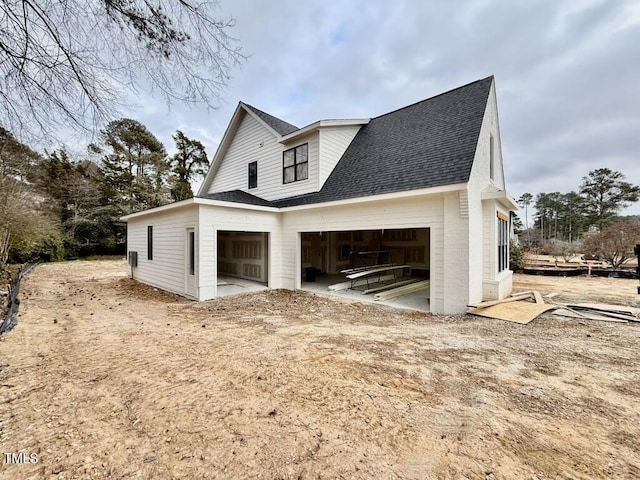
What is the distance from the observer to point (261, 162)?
12047mm

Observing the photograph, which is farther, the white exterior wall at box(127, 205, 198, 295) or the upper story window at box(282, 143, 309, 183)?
the upper story window at box(282, 143, 309, 183)

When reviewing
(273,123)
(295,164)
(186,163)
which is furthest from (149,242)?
(186,163)

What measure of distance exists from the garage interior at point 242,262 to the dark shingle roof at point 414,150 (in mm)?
2315

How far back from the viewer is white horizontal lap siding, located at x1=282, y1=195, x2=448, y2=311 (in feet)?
21.0

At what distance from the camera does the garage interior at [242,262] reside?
10000mm

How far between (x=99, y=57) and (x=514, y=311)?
27.9ft

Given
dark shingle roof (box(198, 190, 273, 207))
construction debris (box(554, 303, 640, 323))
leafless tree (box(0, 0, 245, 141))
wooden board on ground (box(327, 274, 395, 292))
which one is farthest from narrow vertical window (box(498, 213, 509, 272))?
leafless tree (box(0, 0, 245, 141))

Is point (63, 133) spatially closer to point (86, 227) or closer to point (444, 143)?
point (444, 143)

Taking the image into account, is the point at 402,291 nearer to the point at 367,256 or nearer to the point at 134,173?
the point at 367,256

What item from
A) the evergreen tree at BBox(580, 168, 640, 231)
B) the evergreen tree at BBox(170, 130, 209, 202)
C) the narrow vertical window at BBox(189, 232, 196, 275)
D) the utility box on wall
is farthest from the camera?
the evergreen tree at BBox(580, 168, 640, 231)

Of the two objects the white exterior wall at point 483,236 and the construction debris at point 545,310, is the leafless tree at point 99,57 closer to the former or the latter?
the white exterior wall at point 483,236

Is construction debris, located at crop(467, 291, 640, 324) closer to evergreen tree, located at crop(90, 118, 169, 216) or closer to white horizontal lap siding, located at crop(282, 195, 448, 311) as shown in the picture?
white horizontal lap siding, located at crop(282, 195, 448, 311)

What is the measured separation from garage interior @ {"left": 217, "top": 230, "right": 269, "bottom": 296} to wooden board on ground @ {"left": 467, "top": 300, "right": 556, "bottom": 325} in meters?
6.91


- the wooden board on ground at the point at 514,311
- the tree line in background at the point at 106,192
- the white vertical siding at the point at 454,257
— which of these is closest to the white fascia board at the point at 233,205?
the white vertical siding at the point at 454,257
